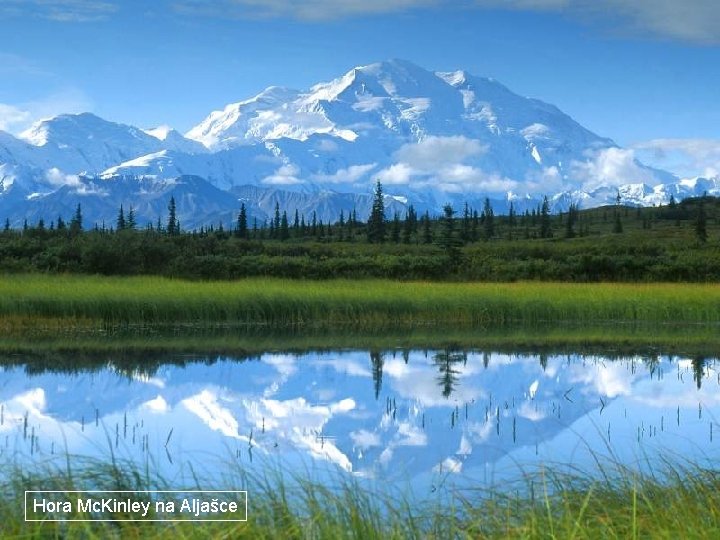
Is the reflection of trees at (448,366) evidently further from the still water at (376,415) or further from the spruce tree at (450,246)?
the spruce tree at (450,246)

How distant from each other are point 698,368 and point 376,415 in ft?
34.8

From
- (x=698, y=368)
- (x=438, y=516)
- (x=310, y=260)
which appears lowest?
(x=698, y=368)

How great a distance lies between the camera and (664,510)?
7953mm

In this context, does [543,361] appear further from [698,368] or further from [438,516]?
[438,516]

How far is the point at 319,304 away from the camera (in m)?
34.5

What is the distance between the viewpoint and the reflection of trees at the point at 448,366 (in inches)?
838

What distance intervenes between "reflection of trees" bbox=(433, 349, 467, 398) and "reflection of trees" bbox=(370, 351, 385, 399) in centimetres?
138

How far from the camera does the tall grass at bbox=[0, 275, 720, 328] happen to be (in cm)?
3166

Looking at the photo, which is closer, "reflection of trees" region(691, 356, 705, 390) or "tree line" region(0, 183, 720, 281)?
"reflection of trees" region(691, 356, 705, 390)
